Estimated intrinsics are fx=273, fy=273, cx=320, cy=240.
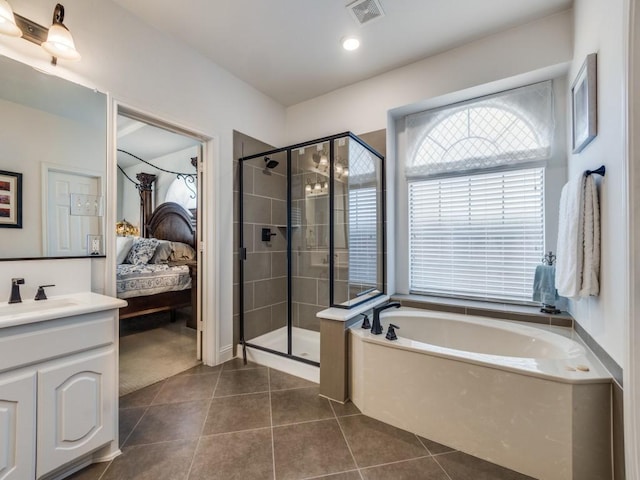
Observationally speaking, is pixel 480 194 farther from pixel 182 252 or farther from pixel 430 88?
pixel 182 252

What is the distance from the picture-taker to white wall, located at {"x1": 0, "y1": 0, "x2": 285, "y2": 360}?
1651 mm

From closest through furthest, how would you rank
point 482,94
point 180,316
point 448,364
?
point 448,364
point 482,94
point 180,316

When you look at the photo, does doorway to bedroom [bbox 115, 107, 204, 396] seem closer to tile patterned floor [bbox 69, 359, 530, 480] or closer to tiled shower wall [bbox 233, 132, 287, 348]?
tiled shower wall [bbox 233, 132, 287, 348]

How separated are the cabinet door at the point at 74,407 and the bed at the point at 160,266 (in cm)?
171

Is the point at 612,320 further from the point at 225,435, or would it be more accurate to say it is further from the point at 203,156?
the point at 203,156

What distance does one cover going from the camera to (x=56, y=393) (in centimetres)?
125

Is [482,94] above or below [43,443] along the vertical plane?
above

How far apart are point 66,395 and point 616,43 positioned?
3.01 metres

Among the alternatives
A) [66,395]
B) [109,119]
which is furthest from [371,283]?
[109,119]

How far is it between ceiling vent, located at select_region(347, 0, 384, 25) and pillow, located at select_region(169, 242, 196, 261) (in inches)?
150

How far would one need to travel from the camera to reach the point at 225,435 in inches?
64.3

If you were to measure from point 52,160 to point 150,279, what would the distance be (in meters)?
2.15

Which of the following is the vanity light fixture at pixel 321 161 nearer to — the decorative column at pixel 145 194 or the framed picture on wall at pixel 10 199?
the framed picture on wall at pixel 10 199

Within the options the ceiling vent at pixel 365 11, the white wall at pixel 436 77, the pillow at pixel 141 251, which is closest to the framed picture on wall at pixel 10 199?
the ceiling vent at pixel 365 11
